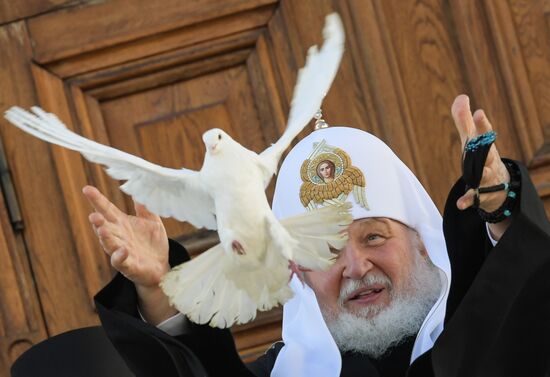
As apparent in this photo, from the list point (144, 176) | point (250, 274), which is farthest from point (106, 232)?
point (250, 274)

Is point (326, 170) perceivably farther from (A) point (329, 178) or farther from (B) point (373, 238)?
(B) point (373, 238)

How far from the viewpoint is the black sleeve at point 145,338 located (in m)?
3.63

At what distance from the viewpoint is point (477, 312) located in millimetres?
3523

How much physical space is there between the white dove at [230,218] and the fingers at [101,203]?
28cm

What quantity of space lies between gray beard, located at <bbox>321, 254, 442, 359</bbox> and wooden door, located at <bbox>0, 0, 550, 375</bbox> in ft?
2.75

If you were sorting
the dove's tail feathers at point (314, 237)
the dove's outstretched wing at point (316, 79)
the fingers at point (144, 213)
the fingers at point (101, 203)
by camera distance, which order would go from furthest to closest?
the fingers at point (144, 213)
the fingers at point (101, 203)
the dove's outstretched wing at point (316, 79)
the dove's tail feathers at point (314, 237)

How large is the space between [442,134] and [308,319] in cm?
110

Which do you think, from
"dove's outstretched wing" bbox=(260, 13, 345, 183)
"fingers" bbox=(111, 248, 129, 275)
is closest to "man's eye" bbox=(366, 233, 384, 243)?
"fingers" bbox=(111, 248, 129, 275)

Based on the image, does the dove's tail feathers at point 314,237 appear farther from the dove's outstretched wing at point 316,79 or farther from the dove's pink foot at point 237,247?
the dove's outstretched wing at point 316,79

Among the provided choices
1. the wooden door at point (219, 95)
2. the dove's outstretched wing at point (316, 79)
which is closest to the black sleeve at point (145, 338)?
the dove's outstretched wing at point (316, 79)

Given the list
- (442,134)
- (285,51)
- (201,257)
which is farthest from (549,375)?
(285,51)

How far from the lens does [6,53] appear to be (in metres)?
4.89

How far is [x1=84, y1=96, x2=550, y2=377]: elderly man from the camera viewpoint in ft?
11.3

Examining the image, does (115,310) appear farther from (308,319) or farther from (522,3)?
(522,3)
